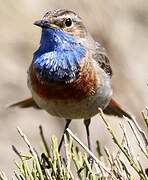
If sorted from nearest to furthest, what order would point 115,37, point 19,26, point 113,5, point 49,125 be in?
point 113,5 → point 115,37 → point 49,125 → point 19,26

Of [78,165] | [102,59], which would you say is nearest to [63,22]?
[102,59]

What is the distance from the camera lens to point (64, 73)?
466cm

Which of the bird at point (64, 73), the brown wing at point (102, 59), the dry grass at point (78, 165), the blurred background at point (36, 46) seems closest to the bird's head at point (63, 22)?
the bird at point (64, 73)

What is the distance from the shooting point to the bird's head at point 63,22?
4.57 m

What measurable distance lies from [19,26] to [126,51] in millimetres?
1801

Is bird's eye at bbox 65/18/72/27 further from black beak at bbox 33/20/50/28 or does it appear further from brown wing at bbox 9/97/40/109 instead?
brown wing at bbox 9/97/40/109

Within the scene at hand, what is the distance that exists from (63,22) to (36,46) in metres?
3.70

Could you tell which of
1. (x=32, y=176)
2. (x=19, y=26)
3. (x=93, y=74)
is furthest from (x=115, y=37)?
(x=32, y=176)

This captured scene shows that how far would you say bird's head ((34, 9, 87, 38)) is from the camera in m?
4.57

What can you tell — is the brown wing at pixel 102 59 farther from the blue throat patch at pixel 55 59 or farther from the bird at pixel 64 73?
the blue throat patch at pixel 55 59

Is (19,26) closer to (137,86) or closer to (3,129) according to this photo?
(3,129)

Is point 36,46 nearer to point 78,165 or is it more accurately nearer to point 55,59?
point 55,59

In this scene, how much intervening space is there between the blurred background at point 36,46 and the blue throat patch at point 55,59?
4.01 ft

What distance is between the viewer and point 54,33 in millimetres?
4621
